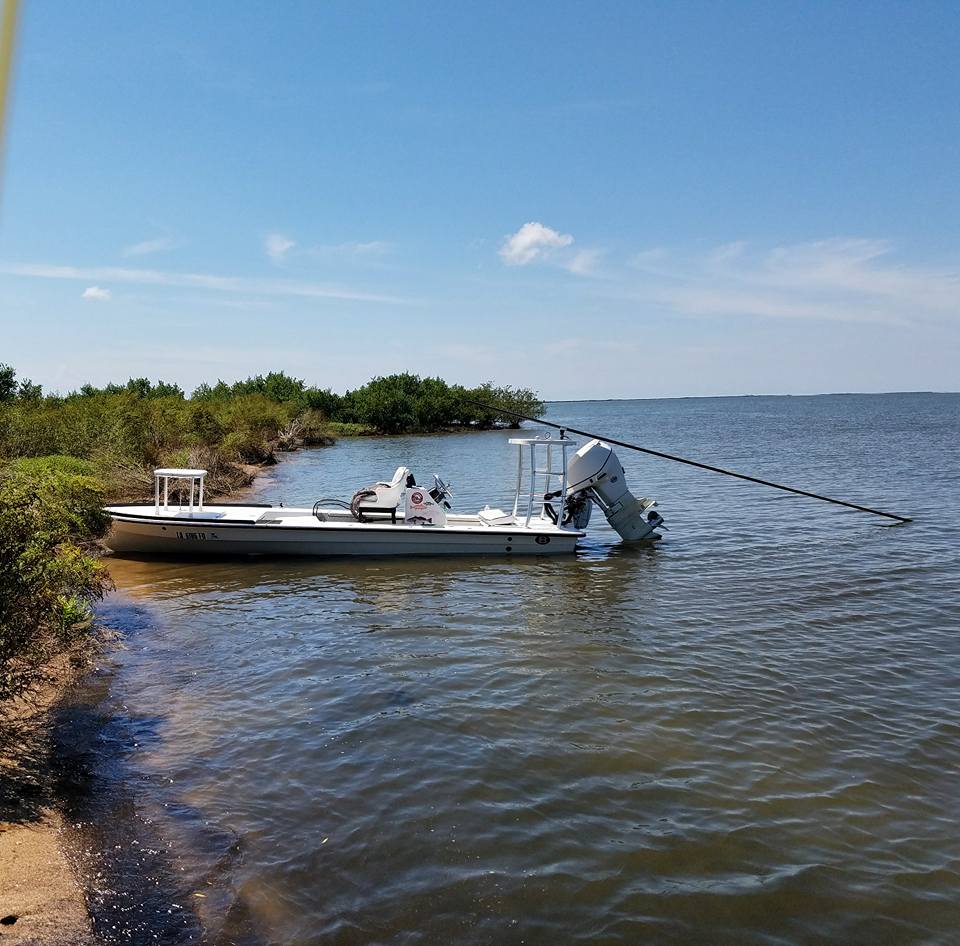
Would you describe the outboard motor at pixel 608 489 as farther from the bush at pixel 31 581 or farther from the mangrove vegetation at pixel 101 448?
the bush at pixel 31 581

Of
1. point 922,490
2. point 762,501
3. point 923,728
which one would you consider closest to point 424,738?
point 923,728

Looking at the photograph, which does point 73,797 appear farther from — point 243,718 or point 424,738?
point 424,738

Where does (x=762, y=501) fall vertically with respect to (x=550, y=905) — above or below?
above

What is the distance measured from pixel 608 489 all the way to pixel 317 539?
7.03 metres

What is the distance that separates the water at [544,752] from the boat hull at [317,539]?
955 millimetres

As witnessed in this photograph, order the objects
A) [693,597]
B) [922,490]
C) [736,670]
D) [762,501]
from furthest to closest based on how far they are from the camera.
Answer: [922,490], [762,501], [693,597], [736,670]

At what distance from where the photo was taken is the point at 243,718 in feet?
27.6

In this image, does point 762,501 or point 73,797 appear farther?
point 762,501

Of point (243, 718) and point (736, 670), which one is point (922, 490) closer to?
point (736, 670)

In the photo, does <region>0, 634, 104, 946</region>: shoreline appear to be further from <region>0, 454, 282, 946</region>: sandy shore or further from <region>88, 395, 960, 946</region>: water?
<region>88, 395, 960, 946</region>: water

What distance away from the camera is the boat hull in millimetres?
16469

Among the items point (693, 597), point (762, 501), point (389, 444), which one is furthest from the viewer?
point (389, 444)

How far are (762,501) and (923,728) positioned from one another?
58.6ft

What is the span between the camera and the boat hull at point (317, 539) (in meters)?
16.5
